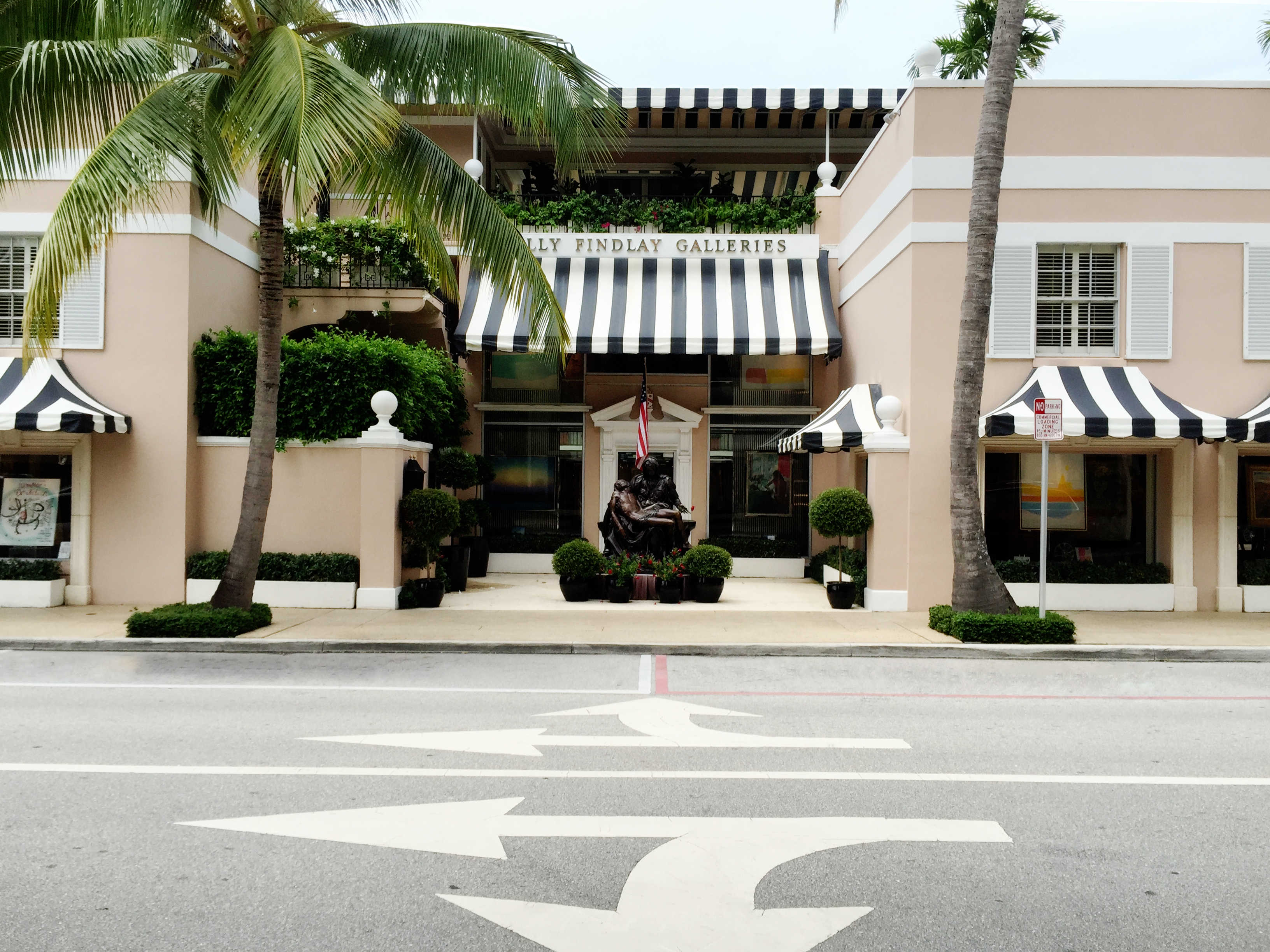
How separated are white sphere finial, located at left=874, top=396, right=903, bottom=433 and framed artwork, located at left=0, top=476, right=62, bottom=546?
12.1 meters

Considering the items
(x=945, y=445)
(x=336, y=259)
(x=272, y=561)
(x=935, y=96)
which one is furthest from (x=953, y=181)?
(x=272, y=561)

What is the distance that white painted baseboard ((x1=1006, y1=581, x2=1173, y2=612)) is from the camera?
14625 millimetres

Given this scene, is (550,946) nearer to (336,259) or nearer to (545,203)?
(336,259)

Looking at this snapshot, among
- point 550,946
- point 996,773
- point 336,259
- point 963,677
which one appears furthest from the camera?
point 336,259

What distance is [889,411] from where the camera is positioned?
1449 cm

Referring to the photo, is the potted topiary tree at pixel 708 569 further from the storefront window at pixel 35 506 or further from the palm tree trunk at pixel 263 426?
the storefront window at pixel 35 506

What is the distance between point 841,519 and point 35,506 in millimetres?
11755

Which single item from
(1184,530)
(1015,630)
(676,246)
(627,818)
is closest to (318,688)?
(627,818)

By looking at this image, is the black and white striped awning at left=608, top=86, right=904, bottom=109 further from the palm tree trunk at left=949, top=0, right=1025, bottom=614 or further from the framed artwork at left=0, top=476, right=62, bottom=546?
the framed artwork at left=0, top=476, right=62, bottom=546

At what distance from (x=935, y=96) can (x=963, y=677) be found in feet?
29.5

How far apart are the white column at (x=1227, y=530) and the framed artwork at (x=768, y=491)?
7.83 metres

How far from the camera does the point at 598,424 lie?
2052 cm

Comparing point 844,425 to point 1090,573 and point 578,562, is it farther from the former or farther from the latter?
point 578,562

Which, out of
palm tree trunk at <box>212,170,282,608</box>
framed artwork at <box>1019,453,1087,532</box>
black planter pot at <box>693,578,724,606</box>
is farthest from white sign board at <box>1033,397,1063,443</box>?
palm tree trunk at <box>212,170,282,608</box>
